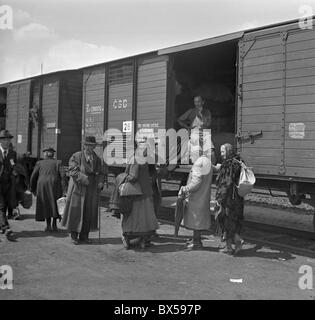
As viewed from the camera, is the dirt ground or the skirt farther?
the skirt

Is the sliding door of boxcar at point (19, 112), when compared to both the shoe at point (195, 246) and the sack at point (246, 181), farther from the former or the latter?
the sack at point (246, 181)

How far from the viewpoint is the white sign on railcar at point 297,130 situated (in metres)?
6.13

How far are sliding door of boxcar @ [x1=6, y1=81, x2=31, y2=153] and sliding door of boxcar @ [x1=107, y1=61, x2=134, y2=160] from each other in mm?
4242

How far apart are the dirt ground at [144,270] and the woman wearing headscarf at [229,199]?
321mm

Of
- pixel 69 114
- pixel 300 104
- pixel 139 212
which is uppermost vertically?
pixel 69 114

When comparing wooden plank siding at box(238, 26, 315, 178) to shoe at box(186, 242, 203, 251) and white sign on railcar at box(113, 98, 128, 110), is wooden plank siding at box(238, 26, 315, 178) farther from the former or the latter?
white sign on railcar at box(113, 98, 128, 110)

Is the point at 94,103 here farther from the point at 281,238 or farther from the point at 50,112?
the point at 281,238

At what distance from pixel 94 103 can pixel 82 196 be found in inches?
148

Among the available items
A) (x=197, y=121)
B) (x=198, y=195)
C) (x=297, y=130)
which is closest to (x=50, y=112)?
(x=197, y=121)

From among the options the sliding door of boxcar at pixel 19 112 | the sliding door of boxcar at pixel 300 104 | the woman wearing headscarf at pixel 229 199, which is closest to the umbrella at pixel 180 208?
the woman wearing headscarf at pixel 229 199

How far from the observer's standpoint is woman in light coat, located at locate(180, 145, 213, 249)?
649cm

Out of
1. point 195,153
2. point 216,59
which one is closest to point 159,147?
point 195,153

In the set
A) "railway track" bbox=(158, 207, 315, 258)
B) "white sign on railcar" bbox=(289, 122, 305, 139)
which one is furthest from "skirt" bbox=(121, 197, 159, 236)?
"white sign on railcar" bbox=(289, 122, 305, 139)

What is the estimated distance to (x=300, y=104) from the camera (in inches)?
243
